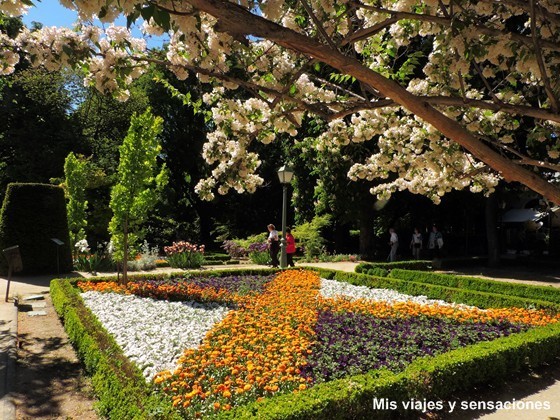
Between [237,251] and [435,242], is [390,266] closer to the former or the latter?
[435,242]

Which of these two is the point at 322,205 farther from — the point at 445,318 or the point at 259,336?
the point at 259,336

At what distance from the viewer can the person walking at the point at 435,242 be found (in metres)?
20.5

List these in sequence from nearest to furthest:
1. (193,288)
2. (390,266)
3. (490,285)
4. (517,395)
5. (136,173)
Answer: (517,395) < (193,288) < (136,173) < (490,285) < (390,266)

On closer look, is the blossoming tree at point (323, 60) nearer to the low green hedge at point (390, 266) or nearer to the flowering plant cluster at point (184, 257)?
the low green hedge at point (390, 266)

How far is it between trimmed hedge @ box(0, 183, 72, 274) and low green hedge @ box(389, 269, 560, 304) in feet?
35.0

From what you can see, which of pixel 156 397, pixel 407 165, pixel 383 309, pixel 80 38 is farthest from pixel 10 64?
pixel 383 309

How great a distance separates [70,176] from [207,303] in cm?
1046

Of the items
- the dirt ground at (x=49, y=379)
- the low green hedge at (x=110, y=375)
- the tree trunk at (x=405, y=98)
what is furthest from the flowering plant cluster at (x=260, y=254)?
the tree trunk at (x=405, y=98)

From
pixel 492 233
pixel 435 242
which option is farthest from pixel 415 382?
pixel 435 242

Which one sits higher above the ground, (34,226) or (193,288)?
(34,226)

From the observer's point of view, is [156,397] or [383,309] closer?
[156,397]

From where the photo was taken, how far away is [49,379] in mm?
5117

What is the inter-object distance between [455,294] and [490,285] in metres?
1.99

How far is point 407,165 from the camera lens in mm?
7070
